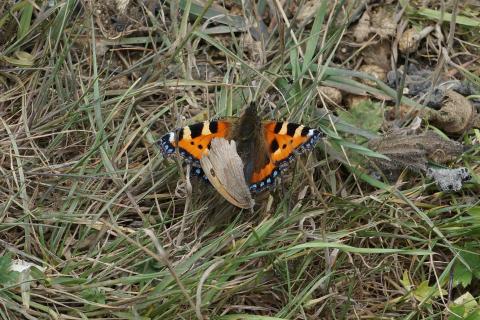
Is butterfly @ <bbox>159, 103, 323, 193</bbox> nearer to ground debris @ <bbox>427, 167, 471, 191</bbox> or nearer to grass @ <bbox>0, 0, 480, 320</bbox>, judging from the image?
grass @ <bbox>0, 0, 480, 320</bbox>

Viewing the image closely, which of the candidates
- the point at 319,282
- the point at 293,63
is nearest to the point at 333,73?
the point at 293,63

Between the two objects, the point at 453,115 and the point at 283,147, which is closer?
the point at 283,147

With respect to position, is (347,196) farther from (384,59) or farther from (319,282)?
(384,59)

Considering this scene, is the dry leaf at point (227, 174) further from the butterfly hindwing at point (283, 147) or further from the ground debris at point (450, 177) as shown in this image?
the ground debris at point (450, 177)

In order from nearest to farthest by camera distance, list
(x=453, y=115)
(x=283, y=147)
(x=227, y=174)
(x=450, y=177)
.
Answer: (x=227, y=174)
(x=283, y=147)
(x=450, y=177)
(x=453, y=115)

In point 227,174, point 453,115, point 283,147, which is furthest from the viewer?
point 453,115

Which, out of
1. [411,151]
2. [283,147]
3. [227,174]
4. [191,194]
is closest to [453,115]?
[411,151]

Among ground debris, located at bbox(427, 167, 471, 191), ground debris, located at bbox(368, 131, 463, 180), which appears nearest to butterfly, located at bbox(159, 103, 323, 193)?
ground debris, located at bbox(368, 131, 463, 180)

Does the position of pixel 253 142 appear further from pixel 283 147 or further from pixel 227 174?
pixel 227 174
